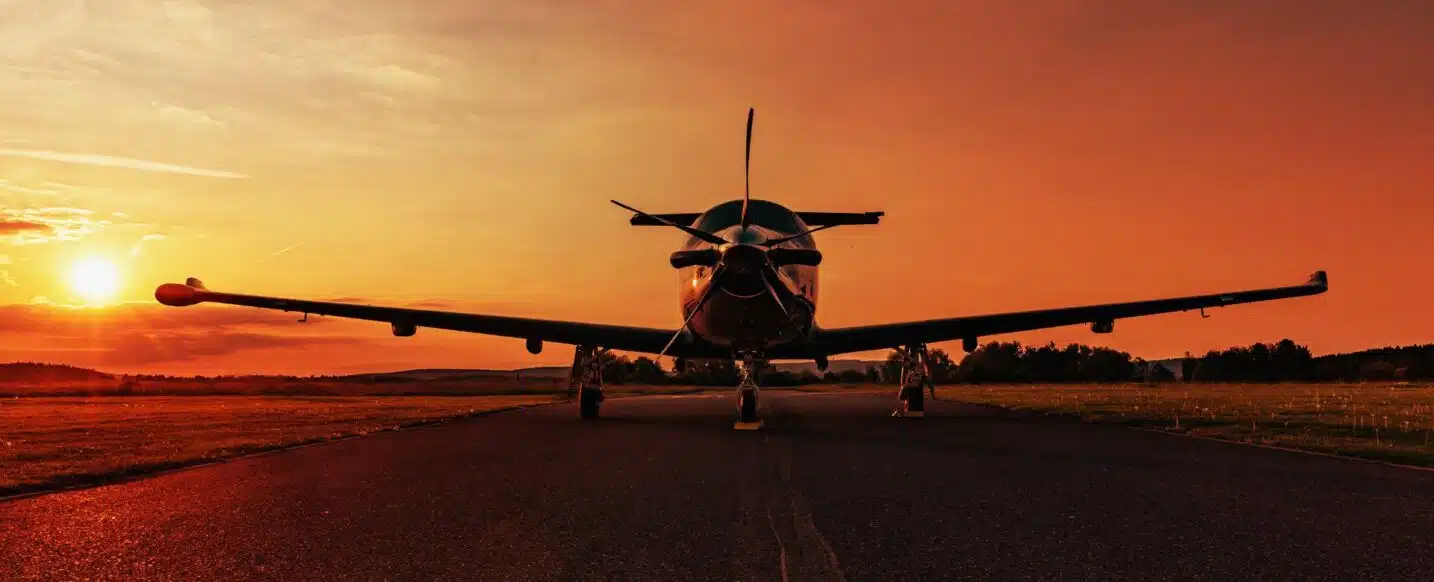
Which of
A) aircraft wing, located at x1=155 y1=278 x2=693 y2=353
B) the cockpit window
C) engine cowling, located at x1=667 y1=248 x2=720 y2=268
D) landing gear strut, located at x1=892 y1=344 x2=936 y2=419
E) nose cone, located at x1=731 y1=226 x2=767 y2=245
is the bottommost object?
landing gear strut, located at x1=892 y1=344 x2=936 y2=419

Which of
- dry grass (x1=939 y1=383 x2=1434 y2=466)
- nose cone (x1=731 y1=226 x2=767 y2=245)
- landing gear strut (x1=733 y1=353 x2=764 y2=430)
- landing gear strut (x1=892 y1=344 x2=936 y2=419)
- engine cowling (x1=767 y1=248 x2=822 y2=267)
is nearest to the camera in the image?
dry grass (x1=939 y1=383 x2=1434 y2=466)

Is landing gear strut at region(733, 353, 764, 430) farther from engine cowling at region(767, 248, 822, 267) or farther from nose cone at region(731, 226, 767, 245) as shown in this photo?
nose cone at region(731, 226, 767, 245)

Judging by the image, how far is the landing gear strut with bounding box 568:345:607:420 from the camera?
25656 millimetres

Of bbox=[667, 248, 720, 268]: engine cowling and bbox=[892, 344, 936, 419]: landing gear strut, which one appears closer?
bbox=[667, 248, 720, 268]: engine cowling

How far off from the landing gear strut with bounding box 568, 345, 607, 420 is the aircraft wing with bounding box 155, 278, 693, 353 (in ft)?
1.16

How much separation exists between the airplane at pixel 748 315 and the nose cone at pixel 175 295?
0.03 metres

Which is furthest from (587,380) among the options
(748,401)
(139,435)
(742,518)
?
(742,518)

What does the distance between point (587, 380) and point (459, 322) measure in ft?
12.2

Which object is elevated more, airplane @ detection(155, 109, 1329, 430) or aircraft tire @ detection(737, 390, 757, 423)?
airplane @ detection(155, 109, 1329, 430)

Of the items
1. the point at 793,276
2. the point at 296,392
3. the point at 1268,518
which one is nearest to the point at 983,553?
the point at 1268,518

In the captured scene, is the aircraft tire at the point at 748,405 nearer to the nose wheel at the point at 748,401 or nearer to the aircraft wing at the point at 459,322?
the nose wheel at the point at 748,401

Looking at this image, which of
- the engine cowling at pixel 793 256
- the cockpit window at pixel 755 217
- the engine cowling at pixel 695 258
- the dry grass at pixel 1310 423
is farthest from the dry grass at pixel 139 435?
the dry grass at pixel 1310 423

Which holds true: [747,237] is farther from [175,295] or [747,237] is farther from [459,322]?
[175,295]

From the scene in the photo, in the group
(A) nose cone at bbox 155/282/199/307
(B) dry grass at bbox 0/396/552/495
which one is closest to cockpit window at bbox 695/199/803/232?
(B) dry grass at bbox 0/396/552/495
